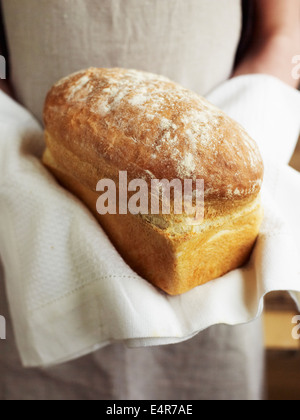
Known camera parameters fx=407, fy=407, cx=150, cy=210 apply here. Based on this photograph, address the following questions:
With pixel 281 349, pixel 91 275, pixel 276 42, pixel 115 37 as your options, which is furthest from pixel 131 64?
pixel 281 349

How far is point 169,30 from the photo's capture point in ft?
2.42

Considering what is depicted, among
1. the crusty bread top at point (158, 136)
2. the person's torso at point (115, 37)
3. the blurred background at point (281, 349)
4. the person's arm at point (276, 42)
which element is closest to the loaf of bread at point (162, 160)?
the crusty bread top at point (158, 136)

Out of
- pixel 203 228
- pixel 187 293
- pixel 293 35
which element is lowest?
pixel 187 293

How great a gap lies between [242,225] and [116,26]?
1.40 ft

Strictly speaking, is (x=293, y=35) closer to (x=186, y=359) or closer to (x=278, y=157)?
(x=278, y=157)

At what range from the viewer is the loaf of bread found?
467 mm

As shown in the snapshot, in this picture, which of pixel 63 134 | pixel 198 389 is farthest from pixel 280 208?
pixel 198 389

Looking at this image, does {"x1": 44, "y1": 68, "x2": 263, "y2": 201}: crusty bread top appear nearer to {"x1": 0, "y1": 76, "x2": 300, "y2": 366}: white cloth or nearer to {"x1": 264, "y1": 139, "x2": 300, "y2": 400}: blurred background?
{"x1": 0, "y1": 76, "x2": 300, "y2": 366}: white cloth

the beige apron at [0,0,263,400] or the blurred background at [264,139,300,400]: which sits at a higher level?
the beige apron at [0,0,263,400]

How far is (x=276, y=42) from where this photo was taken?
83 cm

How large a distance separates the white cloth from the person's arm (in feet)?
0.59

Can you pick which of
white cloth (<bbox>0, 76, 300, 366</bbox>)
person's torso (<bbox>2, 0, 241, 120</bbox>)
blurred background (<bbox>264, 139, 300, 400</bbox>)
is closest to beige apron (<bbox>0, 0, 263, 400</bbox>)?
person's torso (<bbox>2, 0, 241, 120</bbox>)

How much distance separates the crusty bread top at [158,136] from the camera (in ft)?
1.52

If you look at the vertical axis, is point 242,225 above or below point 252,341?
above
